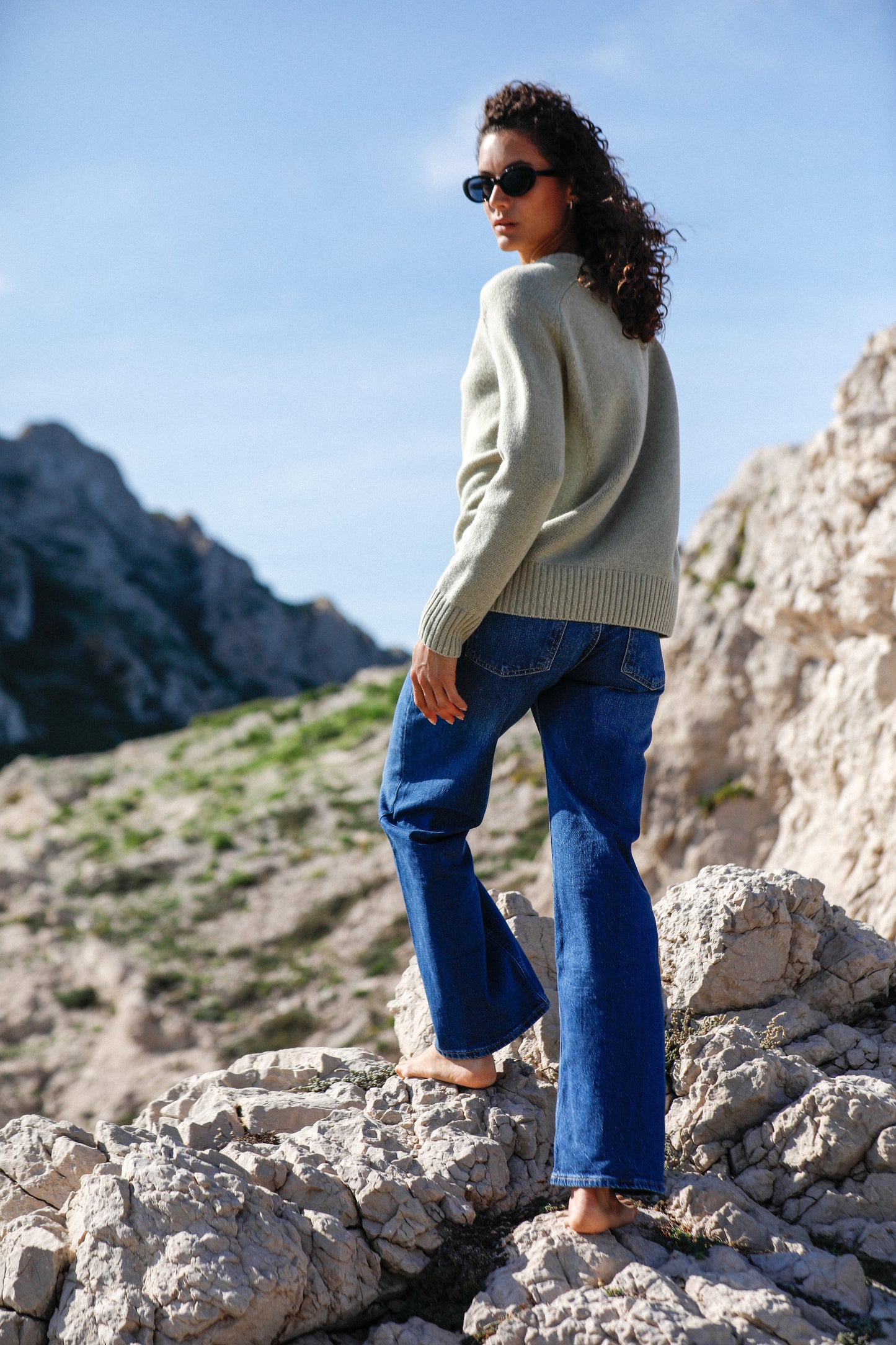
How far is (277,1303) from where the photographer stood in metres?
2.04

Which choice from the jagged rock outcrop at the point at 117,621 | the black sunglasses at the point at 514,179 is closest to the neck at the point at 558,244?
the black sunglasses at the point at 514,179

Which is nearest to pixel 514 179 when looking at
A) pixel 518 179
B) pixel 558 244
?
pixel 518 179

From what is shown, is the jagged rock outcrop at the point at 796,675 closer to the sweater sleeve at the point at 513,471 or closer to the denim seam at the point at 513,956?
the denim seam at the point at 513,956

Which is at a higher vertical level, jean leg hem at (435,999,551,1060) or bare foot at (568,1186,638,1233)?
jean leg hem at (435,999,551,1060)

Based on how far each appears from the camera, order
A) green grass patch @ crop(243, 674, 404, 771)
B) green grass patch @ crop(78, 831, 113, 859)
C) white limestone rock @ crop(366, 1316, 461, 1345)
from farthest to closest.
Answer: green grass patch @ crop(243, 674, 404, 771)
green grass patch @ crop(78, 831, 113, 859)
white limestone rock @ crop(366, 1316, 461, 1345)

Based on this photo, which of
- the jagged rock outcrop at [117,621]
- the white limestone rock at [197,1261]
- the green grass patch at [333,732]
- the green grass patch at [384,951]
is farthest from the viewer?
the jagged rock outcrop at [117,621]

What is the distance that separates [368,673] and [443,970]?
19.5 m

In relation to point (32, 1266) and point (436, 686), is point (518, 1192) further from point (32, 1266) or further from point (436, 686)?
point (436, 686)

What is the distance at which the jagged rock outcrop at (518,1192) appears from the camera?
6.59 ft

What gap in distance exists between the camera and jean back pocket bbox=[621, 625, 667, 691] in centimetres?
241

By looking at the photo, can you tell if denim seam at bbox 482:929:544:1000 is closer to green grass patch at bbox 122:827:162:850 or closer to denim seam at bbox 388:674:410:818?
denim seam at bbox 388:674:410:818

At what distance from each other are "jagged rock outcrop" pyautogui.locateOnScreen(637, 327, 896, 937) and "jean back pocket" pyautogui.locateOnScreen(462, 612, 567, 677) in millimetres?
4495

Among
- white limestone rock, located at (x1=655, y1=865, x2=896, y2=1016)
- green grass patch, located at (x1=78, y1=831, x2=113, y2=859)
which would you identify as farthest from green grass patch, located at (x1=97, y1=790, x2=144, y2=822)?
white limestone rock, located at (x1=655, y1=865, x2=896, y2=1016)

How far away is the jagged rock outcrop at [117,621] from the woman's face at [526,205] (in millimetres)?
36717
